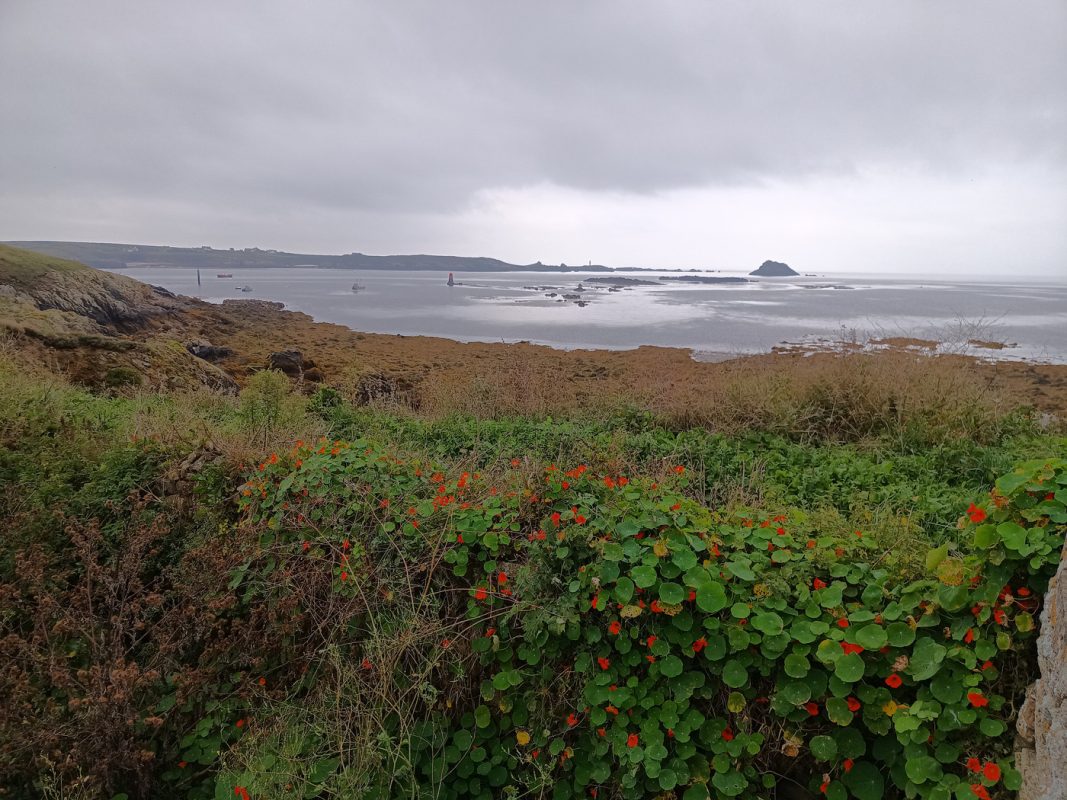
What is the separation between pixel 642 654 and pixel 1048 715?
1.73 meters

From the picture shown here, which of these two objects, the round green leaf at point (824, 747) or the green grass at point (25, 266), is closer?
the round green leaf at point (824, 747)

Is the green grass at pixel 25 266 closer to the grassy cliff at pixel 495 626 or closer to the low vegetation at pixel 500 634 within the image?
the grassy cliff at pixel 495 626

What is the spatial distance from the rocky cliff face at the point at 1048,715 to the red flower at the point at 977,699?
0.14m

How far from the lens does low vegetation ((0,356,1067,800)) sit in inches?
110

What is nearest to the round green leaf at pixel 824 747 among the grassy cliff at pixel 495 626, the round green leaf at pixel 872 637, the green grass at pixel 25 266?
the grassy cliff at pixel 495 626

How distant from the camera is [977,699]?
2.54m

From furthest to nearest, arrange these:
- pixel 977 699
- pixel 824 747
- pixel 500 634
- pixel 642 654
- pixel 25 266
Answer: pixel 25 266 < pixel 500 634 < pixel 642 654 < pixel 824 747 < pixel 977 699

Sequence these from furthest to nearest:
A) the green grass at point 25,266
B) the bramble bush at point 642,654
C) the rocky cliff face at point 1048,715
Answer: the green grass at point 25,266 → the bramble bush at point 642,654 → the rocky cliff face at point 1048,715

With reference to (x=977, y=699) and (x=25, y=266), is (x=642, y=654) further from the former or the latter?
(x=25, y=266)

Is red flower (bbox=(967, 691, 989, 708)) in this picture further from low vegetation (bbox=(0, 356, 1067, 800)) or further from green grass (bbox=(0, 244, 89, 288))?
green grass (bbox=(0, 244, 89, 288))

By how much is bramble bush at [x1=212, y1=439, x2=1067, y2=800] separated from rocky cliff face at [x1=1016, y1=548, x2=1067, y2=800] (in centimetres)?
8

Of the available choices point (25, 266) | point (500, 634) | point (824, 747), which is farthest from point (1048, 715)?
point (25, 266)

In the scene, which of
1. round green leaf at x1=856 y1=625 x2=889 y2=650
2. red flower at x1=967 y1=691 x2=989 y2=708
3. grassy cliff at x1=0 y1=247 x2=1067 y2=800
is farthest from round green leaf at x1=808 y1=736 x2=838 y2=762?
red flower at x1=967 y1=691 x2=989 y2=708

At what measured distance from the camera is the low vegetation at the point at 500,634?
279cm
